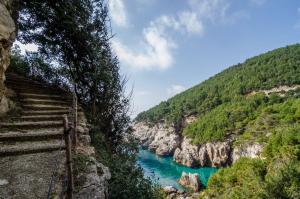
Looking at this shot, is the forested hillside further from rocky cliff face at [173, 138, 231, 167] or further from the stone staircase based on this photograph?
the stone staircase

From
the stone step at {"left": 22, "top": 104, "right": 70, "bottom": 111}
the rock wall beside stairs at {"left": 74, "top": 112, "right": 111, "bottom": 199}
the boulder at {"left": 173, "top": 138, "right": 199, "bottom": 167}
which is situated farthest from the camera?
the boulder at {"left": 173, "top": 138, "right": 199, "bottom": 167}

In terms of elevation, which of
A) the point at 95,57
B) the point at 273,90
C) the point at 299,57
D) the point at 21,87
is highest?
the point at 299,57

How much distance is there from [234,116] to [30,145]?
80.9 meters

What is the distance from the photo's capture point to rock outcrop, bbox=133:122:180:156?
91.7m

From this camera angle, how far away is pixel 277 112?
7038cm

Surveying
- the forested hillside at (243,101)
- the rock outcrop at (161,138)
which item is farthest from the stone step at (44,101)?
the rock outcrop at (161,138)

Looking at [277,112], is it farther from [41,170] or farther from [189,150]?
[41,170]

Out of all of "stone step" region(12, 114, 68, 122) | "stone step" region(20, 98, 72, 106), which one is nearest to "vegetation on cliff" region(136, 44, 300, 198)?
"stone step" region(20, 98, 72, 106)

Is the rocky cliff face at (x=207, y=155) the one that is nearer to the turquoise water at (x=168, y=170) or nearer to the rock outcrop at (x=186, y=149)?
the rock outcrop at (x=186, y=149)

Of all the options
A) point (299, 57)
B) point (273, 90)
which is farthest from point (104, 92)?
point (299, 57)

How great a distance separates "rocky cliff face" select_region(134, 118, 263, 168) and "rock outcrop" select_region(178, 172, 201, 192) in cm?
1133

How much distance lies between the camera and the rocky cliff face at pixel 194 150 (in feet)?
211

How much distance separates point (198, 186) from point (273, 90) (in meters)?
56.0

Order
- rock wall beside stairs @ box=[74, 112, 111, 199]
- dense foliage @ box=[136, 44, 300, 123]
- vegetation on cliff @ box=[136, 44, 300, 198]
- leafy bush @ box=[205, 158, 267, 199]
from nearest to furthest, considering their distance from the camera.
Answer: rock wall beside stairs @ box=[74, 112, 111, 199] < leafy bush @ box=[205, 158, 267, 199] < vegetation on cliff @ box=[136, 44, 300, 198] < dense foliage @ box=[136, 44, 300, 123]
